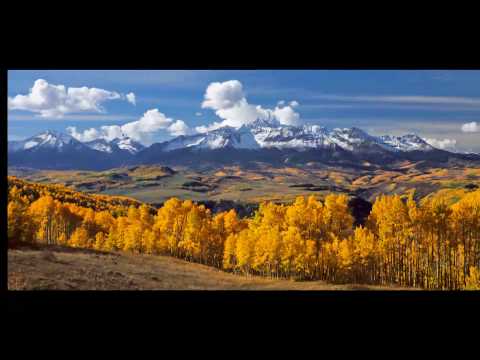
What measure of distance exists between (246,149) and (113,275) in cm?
811

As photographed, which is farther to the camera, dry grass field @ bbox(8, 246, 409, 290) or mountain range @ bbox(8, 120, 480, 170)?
mountain range @ bbox(8, 120, 480, 170)

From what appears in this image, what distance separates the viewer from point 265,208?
1650cm

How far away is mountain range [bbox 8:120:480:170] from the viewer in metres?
14.7

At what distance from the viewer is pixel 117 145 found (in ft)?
49.5

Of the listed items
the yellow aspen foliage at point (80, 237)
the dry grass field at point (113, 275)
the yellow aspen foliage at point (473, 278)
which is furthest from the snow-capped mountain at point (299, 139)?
the yellow aspen foliage at point (80, 237)

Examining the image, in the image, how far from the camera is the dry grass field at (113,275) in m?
9.45

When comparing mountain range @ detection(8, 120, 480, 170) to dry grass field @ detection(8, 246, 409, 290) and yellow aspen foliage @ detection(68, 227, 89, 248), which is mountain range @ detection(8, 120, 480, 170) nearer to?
yellow aspen foliage @ detection(68, 227, 89, 248)

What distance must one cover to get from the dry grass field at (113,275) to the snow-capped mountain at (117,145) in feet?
12.3

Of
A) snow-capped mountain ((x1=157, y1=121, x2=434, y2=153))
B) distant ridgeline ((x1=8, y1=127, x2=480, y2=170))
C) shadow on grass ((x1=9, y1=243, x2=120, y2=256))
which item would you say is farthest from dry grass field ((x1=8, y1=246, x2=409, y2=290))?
snow-capped mountain ((x1=157, y1=121, x2=434, y2=153))
